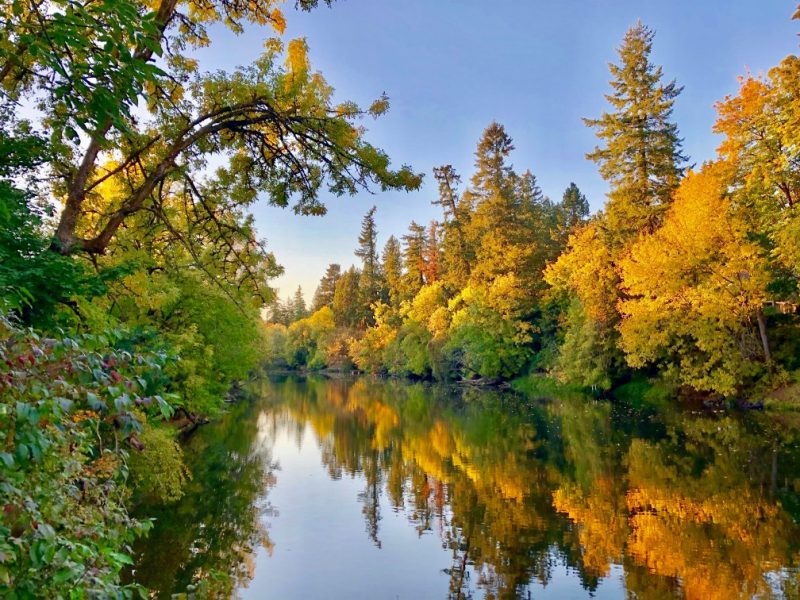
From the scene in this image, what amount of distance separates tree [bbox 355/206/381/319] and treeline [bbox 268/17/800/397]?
20.2m

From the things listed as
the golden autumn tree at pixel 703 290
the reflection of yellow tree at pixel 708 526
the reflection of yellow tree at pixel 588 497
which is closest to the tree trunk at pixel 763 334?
the golden autumn tree at pixel 703 290

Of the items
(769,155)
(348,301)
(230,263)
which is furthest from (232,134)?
(348,301)

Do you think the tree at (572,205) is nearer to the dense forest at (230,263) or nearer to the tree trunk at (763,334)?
the dense forest at (230,263)

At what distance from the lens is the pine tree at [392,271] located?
229ft

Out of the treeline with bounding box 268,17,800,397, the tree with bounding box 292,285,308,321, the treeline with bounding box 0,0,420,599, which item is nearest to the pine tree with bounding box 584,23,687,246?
the treeline with bounding box 268,17,800,397

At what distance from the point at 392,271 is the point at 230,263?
2595 inches

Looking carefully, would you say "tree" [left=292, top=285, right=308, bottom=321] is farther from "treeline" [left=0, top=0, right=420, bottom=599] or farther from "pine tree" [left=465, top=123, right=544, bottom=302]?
"treeline" [left=0, top=0, right=420, bottom=599]

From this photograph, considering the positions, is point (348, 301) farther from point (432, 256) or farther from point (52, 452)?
point (52, 452)

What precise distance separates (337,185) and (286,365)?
8268 cm

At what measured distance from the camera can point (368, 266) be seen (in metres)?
80.6

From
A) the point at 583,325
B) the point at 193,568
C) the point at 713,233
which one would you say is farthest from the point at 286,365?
the point at 193,568

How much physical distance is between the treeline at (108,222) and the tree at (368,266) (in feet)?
205

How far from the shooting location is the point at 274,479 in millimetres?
15727

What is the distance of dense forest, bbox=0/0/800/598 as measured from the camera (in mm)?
2975
